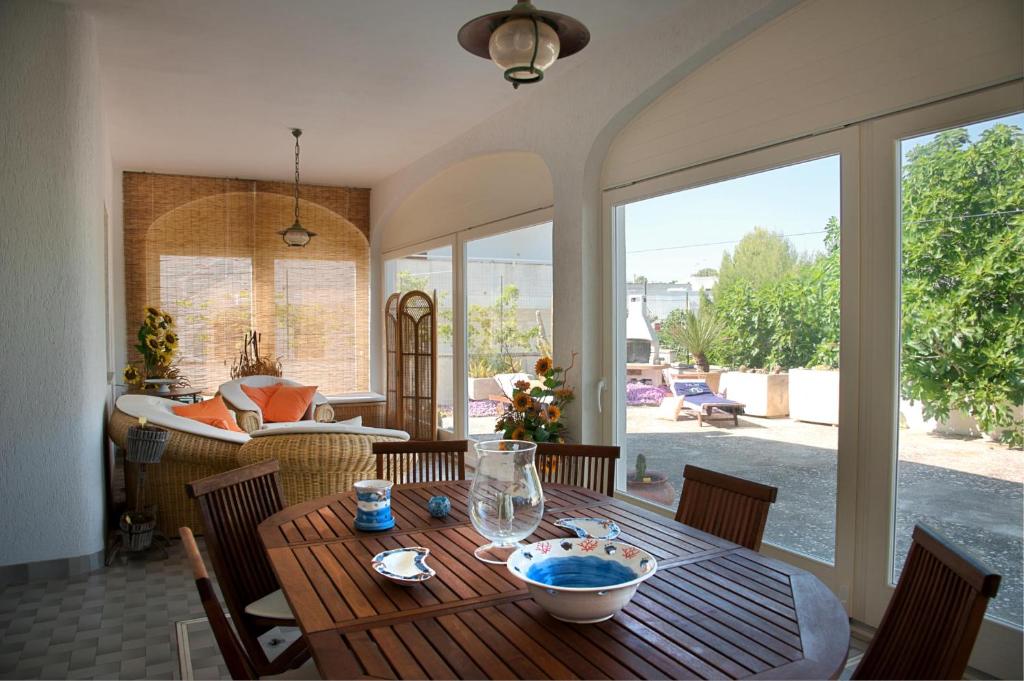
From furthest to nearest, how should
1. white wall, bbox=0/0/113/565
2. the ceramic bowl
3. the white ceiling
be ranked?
the white ceiling, white wall, bbox=0/0/113/565, the ceramic bowl

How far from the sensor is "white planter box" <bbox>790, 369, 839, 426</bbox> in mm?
3045

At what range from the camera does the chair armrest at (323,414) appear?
665cm

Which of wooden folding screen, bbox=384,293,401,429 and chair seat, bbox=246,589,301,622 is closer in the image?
chair seat, bbox=246,589,301,622

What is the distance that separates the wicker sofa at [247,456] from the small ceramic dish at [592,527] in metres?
2.07

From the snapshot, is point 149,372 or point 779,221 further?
point 149,372

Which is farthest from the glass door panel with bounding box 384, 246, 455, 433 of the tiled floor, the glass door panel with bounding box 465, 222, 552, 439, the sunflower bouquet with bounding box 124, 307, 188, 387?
the tiled floor

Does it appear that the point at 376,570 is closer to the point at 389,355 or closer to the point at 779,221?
the point at 779,221

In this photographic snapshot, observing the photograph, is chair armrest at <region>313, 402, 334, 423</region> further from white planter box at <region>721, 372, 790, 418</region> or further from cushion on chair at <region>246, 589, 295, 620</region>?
cushion on chair at <region>246, 589, 295, 620</region>

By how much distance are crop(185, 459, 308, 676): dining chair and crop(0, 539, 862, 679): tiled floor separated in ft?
2.33

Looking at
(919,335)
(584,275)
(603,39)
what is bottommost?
(919,335)

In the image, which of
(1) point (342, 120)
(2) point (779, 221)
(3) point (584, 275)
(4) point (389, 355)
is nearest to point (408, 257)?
(4) point (389, 355)

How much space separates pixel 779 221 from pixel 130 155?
253 inches

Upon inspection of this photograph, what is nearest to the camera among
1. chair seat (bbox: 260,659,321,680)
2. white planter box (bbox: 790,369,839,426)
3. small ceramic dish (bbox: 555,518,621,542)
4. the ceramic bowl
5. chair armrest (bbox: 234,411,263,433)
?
the ceramic bowl

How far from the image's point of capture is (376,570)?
63.4 inches
